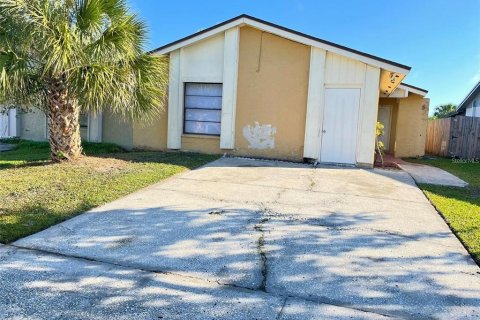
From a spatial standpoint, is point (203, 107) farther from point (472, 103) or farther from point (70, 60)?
point (472, 103)

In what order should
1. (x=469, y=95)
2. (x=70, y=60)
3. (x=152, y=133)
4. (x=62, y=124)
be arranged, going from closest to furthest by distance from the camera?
1. (x=70, y=60)
2. (x=62, y=124)
3. (x=152, y=133)
4. (x=469, y=95)

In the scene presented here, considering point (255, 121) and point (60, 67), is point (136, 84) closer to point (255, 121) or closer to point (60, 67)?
point (60, 67)

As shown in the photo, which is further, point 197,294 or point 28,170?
point 28,170

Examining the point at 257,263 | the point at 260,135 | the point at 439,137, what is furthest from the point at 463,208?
the point at 439,137

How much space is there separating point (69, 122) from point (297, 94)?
6.40 meters

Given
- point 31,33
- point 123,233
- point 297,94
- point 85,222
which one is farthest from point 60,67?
point 297,94

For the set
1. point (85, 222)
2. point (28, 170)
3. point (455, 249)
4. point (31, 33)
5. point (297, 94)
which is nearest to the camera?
point (455, 249)

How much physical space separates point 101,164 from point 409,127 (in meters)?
13.4

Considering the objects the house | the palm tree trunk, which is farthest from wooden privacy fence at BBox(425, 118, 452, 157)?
the palm tree trunk

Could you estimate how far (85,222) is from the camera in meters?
4.80

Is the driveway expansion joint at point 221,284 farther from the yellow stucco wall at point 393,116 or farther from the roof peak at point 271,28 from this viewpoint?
the yellow stucco wall at point 393,116

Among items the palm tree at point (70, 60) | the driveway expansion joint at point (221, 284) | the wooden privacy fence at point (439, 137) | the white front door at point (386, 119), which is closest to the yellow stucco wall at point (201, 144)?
the palm tree at point (70, 60)

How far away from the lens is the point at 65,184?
22.0ft

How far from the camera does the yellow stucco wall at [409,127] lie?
16078 mm
